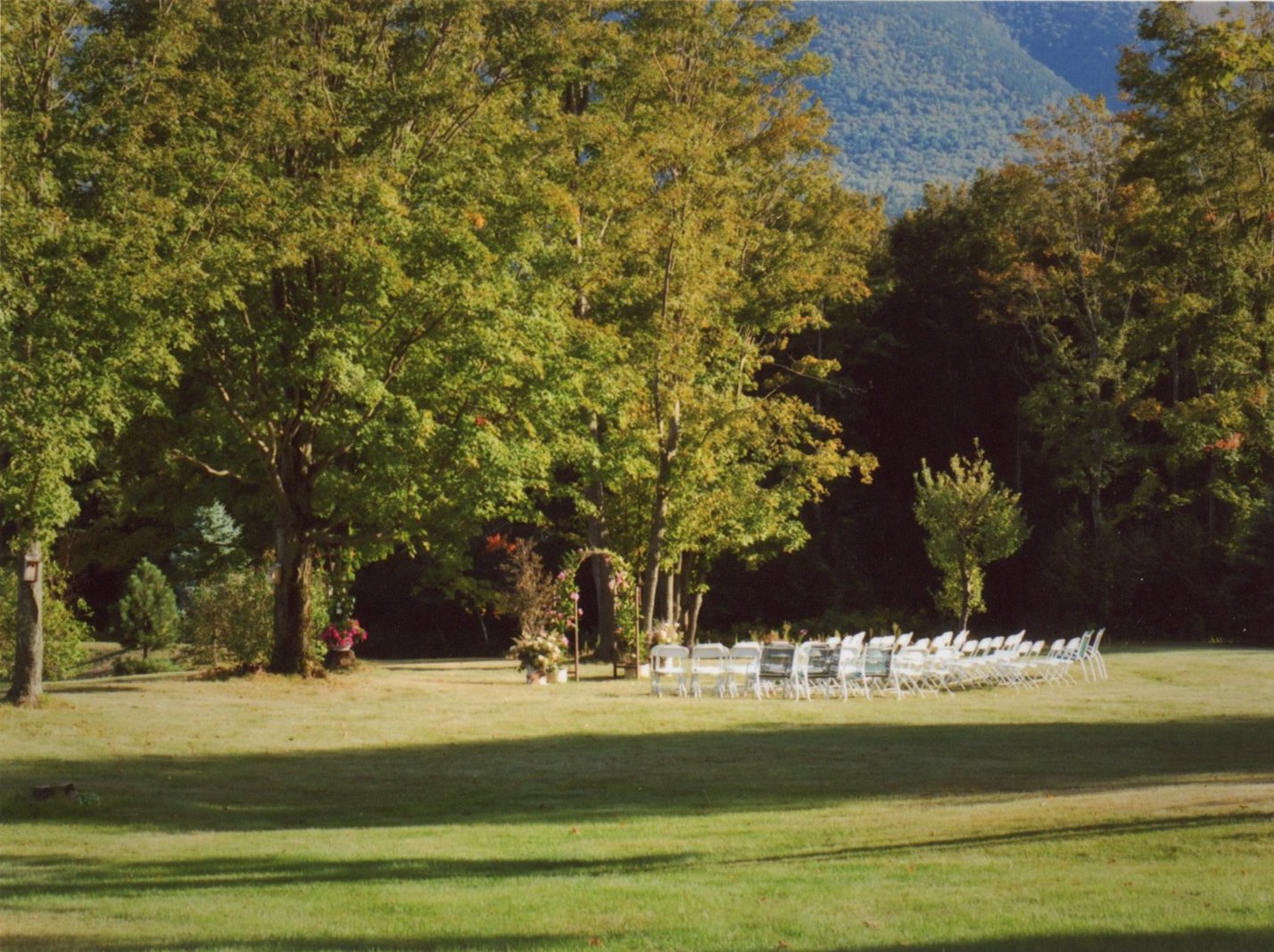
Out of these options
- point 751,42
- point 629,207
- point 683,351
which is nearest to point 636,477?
point 683,351

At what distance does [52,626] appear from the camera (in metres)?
25.7

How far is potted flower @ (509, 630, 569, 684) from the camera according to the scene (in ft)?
82.0

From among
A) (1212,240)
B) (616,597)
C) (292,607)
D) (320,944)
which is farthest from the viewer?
(1212,240)

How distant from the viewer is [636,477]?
29.3 meters

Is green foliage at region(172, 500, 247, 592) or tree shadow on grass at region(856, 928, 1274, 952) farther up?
green foliage at region(172, 500, 247, 592)

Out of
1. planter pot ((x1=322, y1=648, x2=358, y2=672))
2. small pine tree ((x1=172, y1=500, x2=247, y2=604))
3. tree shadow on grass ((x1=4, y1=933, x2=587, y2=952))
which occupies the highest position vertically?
small pine tree ((x1=172, y1=500, x2=247, y2=604))

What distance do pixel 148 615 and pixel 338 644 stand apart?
1003cm

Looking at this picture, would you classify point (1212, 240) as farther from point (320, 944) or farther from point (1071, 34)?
point (1071, 34)

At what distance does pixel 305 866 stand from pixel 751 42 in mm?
27069

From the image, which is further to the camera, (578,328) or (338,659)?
(338,659)

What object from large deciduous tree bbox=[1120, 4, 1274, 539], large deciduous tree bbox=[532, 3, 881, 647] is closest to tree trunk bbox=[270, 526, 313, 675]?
large deciduous tree bbox=[532, 3, 881, 647]

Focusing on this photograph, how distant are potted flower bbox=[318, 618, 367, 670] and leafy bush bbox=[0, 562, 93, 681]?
4.49 metres

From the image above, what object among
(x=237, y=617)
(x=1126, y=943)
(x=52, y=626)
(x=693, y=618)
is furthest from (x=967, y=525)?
(x=1126, y=943)

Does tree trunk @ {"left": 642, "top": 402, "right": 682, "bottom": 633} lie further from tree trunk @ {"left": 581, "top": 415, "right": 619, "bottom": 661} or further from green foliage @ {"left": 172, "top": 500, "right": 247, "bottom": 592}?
green foliage @ {"left": 172, "top": 500, "right": 247, "bottom": 592}
